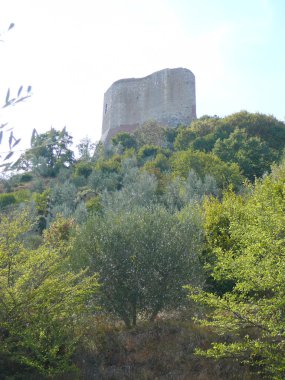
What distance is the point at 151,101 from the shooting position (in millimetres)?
52625

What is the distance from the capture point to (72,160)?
143 feet

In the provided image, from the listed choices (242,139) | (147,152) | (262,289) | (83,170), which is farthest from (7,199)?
(262,289)

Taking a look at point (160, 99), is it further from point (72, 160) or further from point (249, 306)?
point (249, 306)

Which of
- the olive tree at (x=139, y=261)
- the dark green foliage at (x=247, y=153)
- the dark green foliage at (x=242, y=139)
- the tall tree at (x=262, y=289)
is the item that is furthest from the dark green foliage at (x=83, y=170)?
the tall tree at (x=262, y=289)

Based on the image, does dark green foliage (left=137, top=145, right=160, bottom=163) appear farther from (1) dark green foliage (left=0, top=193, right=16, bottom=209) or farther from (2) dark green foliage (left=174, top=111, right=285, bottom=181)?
(1) dark green foliage (left=0, top=193, right=16, bottom=209)

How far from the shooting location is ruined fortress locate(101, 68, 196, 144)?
50562mm

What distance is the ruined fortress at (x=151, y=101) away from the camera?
50.6 m

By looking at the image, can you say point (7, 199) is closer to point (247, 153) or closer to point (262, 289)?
point (247, 153)

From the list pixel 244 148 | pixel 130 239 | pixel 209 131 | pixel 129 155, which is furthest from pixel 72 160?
pixel 130 239

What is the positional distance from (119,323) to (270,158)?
937 inches

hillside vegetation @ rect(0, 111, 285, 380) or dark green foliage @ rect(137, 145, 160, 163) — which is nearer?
hillside vegetation @ rect(0, 111, 285, 380)

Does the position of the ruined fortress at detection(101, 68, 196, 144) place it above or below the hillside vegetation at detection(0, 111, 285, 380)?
above

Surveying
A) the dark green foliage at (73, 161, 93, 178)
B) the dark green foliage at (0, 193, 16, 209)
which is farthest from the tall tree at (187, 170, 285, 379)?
the dark green foliage at (73, 161, 93, 178)

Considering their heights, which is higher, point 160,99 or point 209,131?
point 160,99
